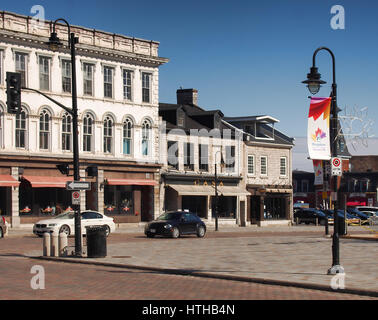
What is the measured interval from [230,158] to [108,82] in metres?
15.4

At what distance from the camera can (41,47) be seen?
156 ft

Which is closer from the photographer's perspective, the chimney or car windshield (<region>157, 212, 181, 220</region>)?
car windshield (<region>157, 212, 181, 220</region>)

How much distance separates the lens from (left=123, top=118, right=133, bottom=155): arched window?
53250mm

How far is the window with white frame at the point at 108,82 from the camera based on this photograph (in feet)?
170

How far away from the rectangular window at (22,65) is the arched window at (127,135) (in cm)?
913

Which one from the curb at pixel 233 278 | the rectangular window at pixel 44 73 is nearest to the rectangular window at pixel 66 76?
the rectangular window at pixel 44 73

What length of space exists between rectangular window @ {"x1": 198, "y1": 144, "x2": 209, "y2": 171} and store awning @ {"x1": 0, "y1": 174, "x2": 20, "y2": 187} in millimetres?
18856

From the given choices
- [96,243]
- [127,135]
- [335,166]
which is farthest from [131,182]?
[335,166]

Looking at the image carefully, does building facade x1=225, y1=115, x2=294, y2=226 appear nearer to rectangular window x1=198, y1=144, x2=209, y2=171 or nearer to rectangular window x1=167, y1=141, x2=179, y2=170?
rectangular window x1=198, y1=144, x2=209, y2=171

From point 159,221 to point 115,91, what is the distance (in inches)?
625

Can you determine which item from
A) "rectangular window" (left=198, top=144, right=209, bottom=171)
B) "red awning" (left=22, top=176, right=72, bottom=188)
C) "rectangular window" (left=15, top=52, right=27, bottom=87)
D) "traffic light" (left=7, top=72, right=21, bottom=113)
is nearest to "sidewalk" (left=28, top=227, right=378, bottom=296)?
"traffic light" (left=7, top=72, right=21, bottom=113)
